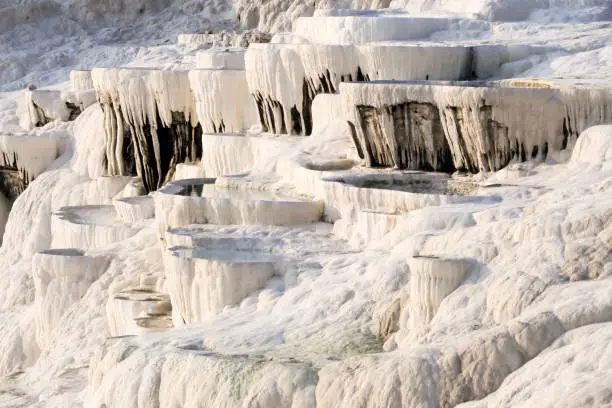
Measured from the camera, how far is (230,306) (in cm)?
1478

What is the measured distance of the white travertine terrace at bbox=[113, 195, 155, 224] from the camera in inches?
808

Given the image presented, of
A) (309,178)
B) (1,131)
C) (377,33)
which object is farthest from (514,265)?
(1,131)

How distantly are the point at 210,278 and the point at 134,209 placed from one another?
5924 millimetres

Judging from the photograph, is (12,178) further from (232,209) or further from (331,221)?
(331,221)

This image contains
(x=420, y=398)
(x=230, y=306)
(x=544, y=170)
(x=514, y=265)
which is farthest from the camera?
(x=544, y=170)

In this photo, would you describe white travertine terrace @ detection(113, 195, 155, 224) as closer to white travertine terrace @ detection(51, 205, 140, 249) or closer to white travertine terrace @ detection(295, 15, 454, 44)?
white travertine terrace @ detection(51, 205, 140, 249)

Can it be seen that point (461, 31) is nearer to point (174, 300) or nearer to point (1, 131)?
point (174, 300)

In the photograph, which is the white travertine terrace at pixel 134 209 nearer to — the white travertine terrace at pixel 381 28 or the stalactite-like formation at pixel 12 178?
the white travertine terrace at pixel 381 28

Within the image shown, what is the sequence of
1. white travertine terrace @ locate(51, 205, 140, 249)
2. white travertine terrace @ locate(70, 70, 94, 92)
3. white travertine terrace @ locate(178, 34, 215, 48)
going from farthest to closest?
white travertine terrace @ locate(178, 34, 215, 48), white travertine terrace @ locate(70, 70, 94, 92), white travertine terrace @ locate(51, 205, 140, 249)

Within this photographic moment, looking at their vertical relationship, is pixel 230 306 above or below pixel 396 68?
below

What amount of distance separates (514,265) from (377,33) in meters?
9.95

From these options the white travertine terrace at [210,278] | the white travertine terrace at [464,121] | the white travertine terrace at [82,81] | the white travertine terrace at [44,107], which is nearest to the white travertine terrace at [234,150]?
the white travertine terrace at [464,121]

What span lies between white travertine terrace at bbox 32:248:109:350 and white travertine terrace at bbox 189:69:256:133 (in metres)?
3.82

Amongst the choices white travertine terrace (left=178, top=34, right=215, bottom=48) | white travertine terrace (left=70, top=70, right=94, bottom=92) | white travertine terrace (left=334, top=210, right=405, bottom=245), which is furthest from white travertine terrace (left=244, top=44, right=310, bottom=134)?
white travertine terrace (left=178, top=34, right=215, bottom=48)
